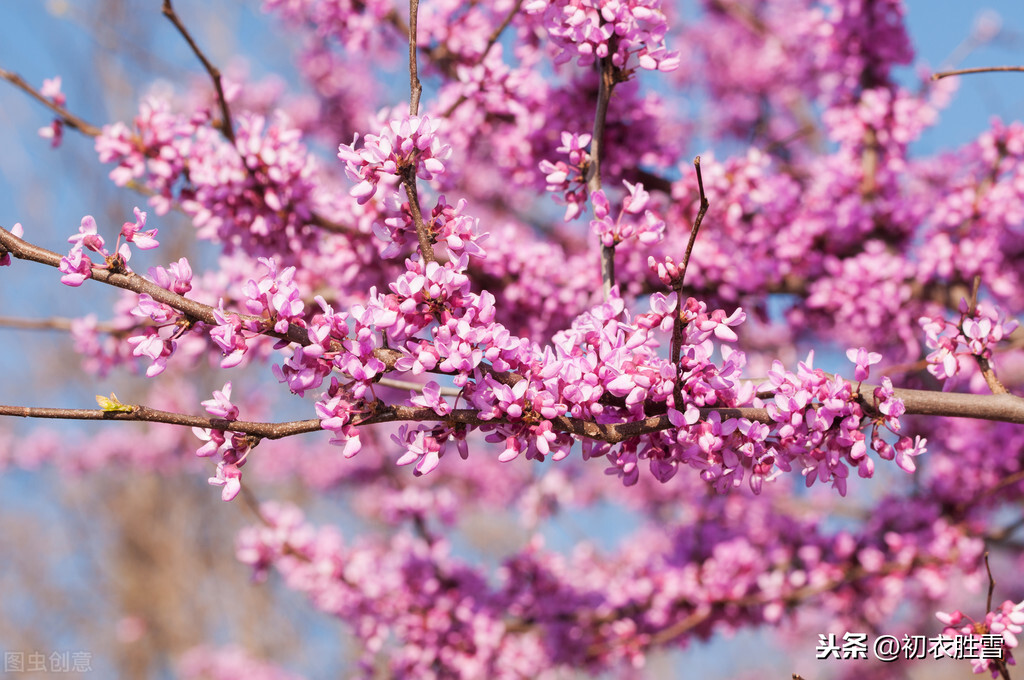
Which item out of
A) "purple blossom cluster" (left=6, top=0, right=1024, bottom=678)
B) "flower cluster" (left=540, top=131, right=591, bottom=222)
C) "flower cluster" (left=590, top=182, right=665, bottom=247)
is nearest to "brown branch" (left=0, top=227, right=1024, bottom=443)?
"purple blossom cluster" (left=6, top=0, right=1024, bottom=678)

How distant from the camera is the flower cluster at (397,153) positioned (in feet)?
5.19

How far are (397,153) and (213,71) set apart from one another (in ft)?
4.50

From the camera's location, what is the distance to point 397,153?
1603 millimetres

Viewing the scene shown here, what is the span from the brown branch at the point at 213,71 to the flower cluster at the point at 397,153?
1102mm

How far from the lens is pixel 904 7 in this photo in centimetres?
353

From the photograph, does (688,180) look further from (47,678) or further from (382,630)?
(47,678)

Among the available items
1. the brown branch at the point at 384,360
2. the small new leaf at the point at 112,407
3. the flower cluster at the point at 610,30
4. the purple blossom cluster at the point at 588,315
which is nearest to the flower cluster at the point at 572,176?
the purple blossom cluster at the point at 588,315

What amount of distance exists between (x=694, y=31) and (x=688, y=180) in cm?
650

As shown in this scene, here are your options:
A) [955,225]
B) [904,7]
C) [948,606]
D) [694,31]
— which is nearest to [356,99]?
[694,31]

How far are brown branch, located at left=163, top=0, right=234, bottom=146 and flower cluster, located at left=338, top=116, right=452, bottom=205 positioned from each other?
110 centimetres

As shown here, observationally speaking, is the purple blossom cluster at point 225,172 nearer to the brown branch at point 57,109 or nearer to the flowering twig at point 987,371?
the brown branch at point 57,109

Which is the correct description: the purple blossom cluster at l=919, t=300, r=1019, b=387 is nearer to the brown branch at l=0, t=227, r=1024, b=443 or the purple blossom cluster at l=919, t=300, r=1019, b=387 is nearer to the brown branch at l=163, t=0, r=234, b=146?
the brown branch at l=0, t=227, r=1024, b=443

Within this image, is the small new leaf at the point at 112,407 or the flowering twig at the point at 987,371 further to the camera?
the flowering twig at the point at 987,371

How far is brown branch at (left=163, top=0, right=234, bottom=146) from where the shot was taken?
2264mm
